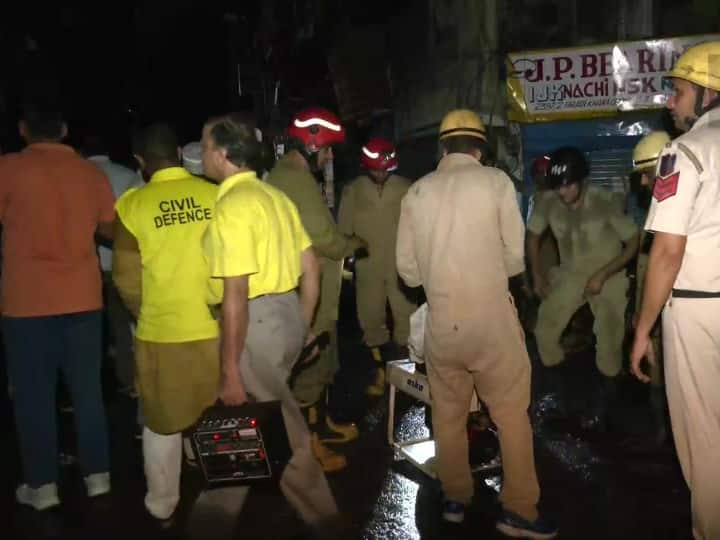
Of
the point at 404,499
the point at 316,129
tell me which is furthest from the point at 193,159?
the point at 404,499

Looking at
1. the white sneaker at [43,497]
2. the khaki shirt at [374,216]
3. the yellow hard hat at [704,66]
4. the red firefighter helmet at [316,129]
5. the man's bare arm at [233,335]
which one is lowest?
the white sneaker at [43,497]

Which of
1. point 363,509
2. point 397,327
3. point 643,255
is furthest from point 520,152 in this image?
point 363,509

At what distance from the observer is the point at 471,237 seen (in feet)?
13.2

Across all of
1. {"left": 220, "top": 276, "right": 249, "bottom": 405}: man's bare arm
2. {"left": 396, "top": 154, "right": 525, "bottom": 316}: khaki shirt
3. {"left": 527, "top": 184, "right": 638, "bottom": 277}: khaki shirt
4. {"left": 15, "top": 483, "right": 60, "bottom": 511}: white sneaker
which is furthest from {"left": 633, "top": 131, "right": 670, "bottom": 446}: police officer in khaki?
{"left": 15, "top": 483, "right": 60, "bottom": 511}: white sneaker

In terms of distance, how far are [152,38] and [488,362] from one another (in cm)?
2599

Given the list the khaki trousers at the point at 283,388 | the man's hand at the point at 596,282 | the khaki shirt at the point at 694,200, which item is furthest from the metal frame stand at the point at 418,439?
the man's hand at the point at 596,282

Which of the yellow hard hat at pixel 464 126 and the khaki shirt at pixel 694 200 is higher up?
the yellow hard hat at pixel 464 126

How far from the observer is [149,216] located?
→ 4125 mm

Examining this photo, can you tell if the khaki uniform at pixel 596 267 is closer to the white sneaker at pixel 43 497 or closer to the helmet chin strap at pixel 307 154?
the helmet chin strap at pixel 307 154

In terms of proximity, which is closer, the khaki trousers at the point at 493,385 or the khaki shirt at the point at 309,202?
the khaki trousers at the point at 493,385

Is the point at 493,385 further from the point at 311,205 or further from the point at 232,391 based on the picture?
the point at 311,205

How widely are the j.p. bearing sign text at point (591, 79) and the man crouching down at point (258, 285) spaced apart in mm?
6330

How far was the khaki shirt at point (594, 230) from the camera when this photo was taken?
6.66m

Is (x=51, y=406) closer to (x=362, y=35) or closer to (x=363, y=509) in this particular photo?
(x=363, y=509)
